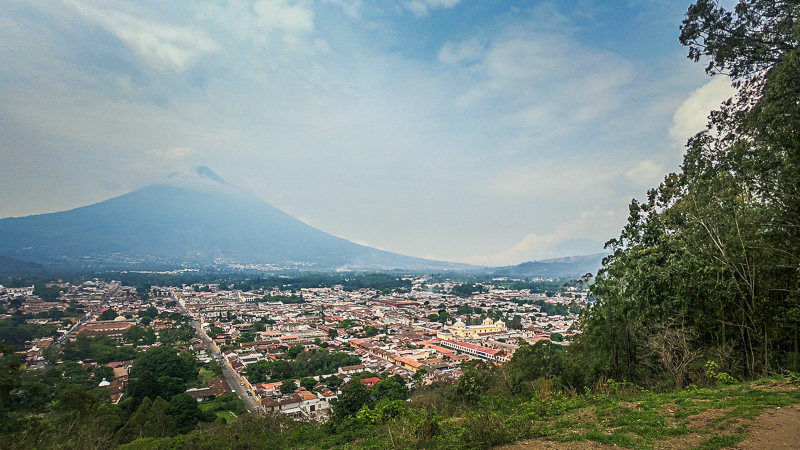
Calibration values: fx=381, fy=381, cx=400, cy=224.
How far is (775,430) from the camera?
323cm

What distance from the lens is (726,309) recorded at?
606cm

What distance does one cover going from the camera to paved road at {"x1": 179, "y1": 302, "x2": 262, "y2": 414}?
1619 centimetres

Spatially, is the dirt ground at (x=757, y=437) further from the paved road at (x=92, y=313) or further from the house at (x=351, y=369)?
the paved road at (x=92, y=313)

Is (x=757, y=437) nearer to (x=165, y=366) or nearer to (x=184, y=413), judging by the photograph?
(x=184, y=413)

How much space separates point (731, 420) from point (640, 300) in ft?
11.8

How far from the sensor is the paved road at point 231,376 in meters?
16.2

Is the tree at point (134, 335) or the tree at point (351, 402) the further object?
the tree at point (134, 335)

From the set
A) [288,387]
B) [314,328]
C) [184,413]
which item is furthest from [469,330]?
[184,413]

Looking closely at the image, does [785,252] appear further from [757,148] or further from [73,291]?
[73,291]

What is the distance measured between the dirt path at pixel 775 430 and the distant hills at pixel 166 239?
116 metres

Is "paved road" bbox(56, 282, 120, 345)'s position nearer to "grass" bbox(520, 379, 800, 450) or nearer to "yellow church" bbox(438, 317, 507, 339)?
"yellow church" bbox(438, 317, 507, 339)

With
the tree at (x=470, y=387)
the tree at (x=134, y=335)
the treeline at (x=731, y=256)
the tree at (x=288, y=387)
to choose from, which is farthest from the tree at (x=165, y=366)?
the treeline at (x=731, y=256)

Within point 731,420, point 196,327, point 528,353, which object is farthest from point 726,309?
point 196,327

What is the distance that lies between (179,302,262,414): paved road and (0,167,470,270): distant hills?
273 ft
